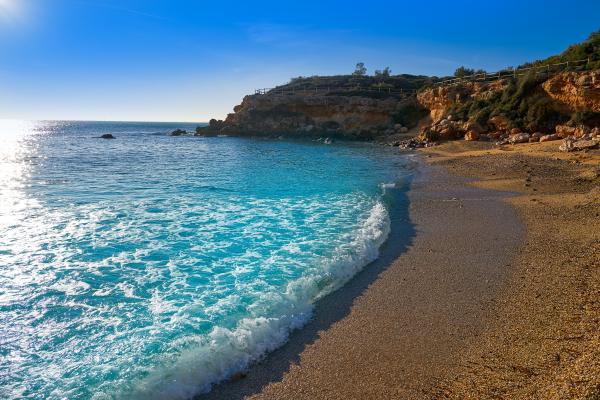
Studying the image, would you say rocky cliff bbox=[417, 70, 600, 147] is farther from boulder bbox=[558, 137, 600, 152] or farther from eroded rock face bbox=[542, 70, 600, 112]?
boulder bbox=[558, 137, 600, 152]

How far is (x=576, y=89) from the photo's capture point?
27328mm

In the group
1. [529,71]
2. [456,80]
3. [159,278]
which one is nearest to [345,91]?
[456,80]

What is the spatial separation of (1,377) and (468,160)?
25.0 metres

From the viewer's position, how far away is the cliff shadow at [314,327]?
4.54m

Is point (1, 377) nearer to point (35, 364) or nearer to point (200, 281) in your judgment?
point (35, 364)

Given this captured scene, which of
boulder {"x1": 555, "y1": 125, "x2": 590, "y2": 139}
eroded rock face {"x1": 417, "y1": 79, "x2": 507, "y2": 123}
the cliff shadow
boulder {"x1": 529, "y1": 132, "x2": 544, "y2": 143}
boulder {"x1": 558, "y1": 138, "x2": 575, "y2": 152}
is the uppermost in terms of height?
eroded rock face {"x1": 417, "y1": 79, "x2": 507, "y2": 123}

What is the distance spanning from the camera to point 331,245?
31.0 feet

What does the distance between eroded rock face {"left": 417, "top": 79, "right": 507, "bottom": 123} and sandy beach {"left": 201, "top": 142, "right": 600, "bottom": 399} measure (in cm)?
3242

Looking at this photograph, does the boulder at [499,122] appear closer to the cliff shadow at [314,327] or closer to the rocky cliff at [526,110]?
the rocky cliff at [526,110]

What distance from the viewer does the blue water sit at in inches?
190

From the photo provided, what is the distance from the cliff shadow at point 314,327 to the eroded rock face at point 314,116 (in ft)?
140

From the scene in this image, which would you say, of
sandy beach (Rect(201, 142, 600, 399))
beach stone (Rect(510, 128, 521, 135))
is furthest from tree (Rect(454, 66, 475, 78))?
sandy beach (Rect(201, 142, 600, 399))

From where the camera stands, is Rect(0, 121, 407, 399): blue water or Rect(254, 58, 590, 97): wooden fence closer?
Rect(0, 121, 407, 399): blue water

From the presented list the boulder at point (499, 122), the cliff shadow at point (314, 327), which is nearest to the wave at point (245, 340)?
the cliff shadow at point (314, 327)
